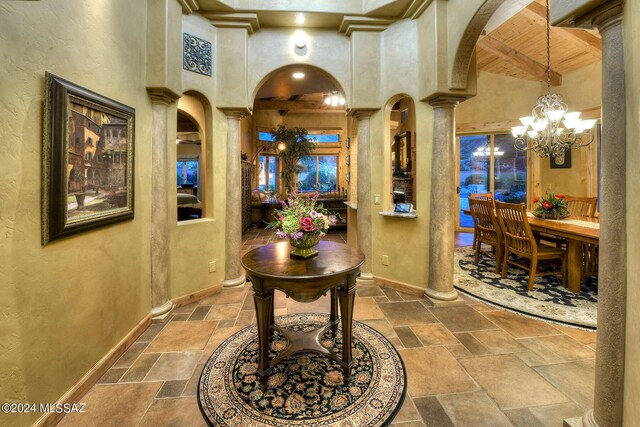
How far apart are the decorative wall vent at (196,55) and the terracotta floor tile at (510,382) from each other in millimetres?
4005

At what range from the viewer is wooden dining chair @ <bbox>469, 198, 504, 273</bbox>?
13.5 feet

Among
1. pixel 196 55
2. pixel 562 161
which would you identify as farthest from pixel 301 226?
pixel 562 161

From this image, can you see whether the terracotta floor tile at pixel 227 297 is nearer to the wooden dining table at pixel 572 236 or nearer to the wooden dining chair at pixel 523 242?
the wooden dining chair at pixel 523 242

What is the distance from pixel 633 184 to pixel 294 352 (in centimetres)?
212

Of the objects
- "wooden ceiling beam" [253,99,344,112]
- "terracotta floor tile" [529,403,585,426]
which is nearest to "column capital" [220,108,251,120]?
"terracotta floor tile" [529,403,585,426]

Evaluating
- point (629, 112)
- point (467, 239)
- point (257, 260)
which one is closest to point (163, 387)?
point (257, 260)

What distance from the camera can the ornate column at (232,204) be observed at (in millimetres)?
3539

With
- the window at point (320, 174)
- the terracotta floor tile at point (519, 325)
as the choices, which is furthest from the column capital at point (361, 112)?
the window at point (320, 174)

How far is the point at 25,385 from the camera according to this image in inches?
58.6

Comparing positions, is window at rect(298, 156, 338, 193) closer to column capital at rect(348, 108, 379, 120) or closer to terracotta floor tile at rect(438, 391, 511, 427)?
column capital at rect(348, 108, 379, 120)

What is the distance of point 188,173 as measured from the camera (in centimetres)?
862

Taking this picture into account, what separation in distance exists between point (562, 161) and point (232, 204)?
7670 millimetres

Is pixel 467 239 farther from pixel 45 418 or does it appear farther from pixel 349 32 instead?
pixel 45 418

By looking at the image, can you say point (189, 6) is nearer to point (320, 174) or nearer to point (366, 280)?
point (366, 280)
